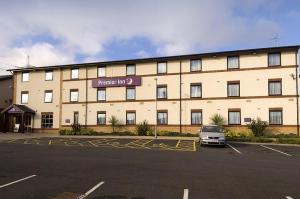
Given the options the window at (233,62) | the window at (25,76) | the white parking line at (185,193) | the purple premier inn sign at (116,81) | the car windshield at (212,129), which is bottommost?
the white parking line at (185,193)

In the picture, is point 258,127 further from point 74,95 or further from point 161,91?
point 74,95

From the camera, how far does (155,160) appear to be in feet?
59.2

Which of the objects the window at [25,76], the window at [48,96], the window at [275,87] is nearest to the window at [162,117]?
the window at [275,87]

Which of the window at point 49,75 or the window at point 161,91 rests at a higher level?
the window at point 49,75

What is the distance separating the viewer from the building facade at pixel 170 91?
37.1 m

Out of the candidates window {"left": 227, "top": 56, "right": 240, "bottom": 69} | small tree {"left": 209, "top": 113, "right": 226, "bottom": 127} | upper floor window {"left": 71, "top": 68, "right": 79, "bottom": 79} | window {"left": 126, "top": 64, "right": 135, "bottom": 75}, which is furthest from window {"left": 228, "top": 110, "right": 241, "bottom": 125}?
upper floor window {"left": 71, "top": 68, "right": 79, "bottom": 79}

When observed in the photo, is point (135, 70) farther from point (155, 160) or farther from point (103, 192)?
point (103, 192)

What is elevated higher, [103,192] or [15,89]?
[15,89]

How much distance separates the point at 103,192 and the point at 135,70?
1318 inches

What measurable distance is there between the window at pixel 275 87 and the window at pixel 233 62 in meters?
3.98

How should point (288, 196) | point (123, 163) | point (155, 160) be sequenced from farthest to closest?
point (155, 160) < point (123, 163) < point (288, 196)

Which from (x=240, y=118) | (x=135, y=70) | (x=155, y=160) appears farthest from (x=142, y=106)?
(x=155, y=160)

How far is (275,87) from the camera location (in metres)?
37.2

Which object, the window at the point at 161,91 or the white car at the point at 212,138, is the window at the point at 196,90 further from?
the white car at the point at 212,138
